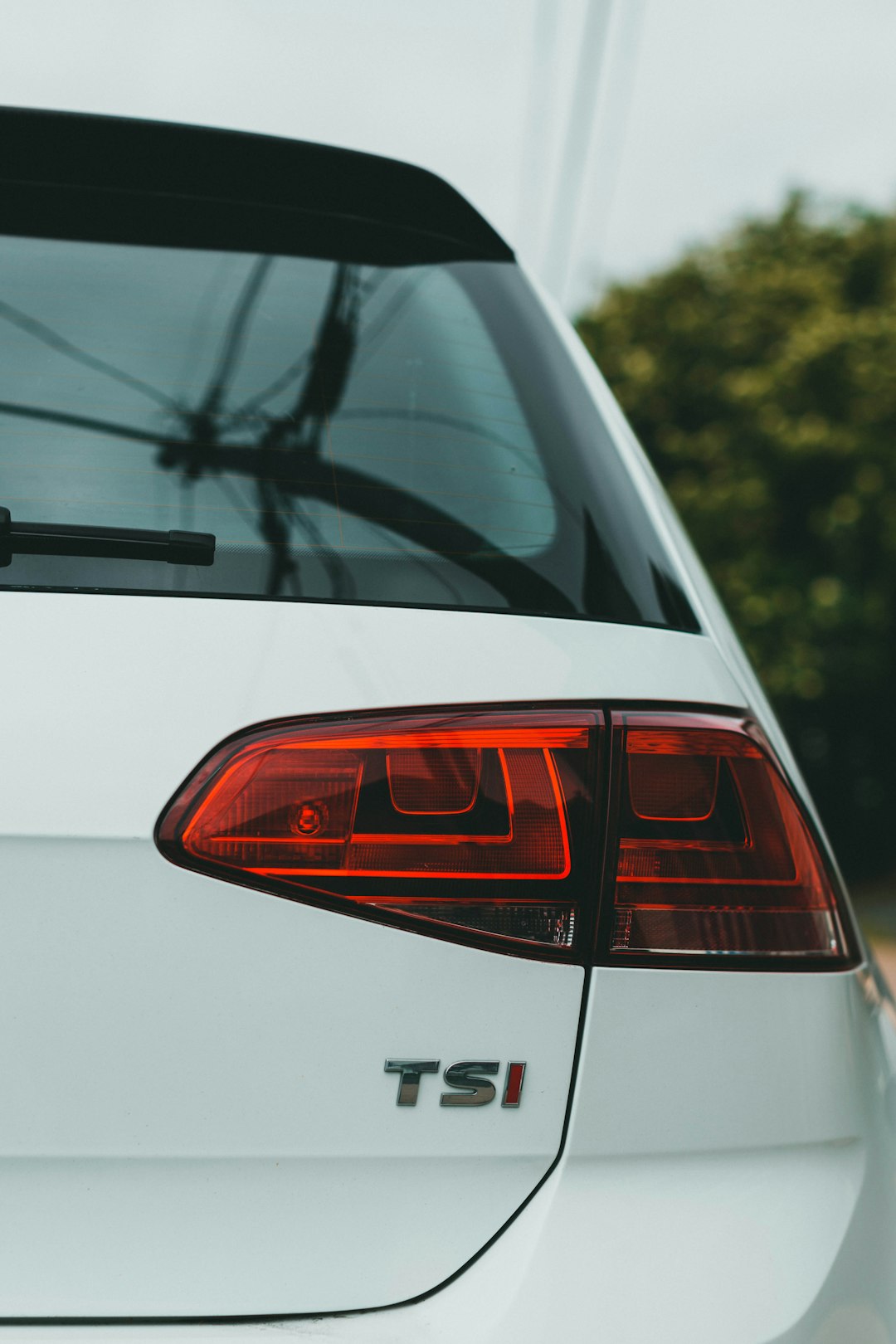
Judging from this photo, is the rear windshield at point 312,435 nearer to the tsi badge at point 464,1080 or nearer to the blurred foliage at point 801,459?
the tsi badge at point 464,1080

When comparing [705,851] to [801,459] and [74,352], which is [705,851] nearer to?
[74,352]

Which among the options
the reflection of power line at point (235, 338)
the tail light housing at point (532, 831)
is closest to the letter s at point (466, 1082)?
the tail light housing at point (532, 831)

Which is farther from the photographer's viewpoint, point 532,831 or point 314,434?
point 314,434

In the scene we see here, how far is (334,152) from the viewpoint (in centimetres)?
155

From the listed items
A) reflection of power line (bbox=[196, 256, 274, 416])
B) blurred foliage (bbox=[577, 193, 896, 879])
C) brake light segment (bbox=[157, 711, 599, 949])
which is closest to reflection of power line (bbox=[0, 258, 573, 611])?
reflection of power line (bbox=[196, 256, 274, 416])

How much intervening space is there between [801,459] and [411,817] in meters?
18.5

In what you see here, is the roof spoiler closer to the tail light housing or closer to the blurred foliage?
the tail light housing

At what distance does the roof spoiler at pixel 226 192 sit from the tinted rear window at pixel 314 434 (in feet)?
0.10

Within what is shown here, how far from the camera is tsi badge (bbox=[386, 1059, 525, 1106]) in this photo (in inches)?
40.1

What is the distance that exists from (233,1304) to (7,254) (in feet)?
3.78

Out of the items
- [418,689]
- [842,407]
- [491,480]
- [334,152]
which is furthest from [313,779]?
[842,407]

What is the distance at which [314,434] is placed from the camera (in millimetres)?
1280

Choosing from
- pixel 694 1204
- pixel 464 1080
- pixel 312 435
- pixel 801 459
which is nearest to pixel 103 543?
pixel 312 435

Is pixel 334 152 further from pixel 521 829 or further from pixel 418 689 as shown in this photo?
pixel 521 829
